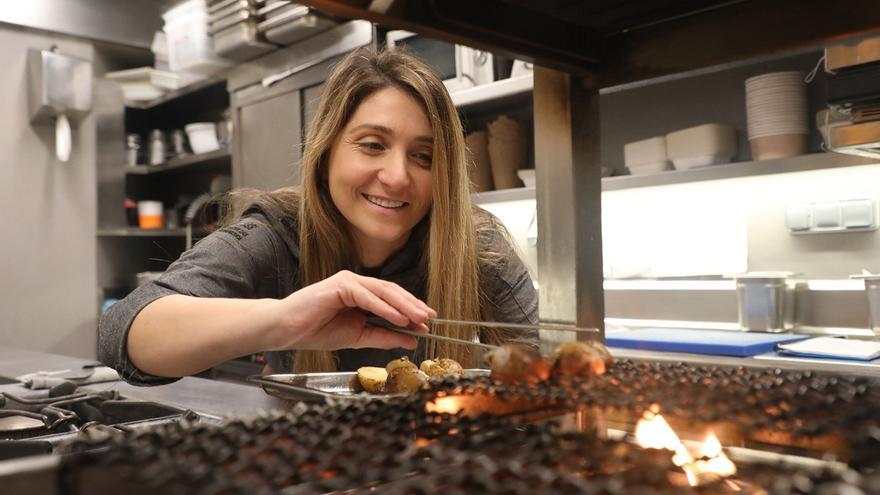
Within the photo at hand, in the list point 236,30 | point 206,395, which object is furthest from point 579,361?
point 236,30

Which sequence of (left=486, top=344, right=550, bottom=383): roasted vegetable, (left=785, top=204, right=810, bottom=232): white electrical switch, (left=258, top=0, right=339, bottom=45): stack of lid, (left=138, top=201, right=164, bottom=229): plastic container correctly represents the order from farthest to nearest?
(left=138, top=201, right=164, bottom=229): plastic container, (left=258, top=0, right=339, bottom=45): stack of lid, (left=785, top=204, right=810, bottom=232): white electrical switch, (left=486, top=344, right=550, bottom=383): roasted vegetable

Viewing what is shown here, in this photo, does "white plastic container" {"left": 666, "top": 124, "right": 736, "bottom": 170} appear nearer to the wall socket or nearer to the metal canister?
the wall socket

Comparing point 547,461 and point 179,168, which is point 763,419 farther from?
point 179,168

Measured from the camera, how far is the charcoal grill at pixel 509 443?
50 centimetres

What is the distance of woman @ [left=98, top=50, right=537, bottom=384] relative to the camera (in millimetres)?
1463

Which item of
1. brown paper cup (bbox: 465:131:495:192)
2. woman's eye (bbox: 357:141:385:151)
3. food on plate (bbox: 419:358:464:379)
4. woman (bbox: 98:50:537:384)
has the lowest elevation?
food on plate (bbox: 419:358:464:379)

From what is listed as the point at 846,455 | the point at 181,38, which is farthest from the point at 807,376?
the point at 181,38

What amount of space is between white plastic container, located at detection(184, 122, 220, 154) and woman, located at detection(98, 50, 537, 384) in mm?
2698

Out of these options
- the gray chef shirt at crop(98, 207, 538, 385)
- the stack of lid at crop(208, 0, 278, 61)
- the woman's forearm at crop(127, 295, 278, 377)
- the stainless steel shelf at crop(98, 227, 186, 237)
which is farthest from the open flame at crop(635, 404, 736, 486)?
the stainless steel shelf at crop(98, 227, 186, 237)

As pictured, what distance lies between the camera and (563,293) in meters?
1.03

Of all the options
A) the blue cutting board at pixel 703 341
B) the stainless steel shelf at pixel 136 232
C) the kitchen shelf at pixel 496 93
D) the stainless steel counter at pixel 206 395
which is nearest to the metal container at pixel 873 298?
the blue cutting board at pixel 703 341

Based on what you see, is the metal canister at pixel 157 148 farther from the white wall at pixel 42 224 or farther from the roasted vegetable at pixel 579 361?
the roasted vegetable at pixel 579 361

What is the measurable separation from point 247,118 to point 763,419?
3897mm

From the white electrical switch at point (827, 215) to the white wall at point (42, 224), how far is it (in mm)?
4084
